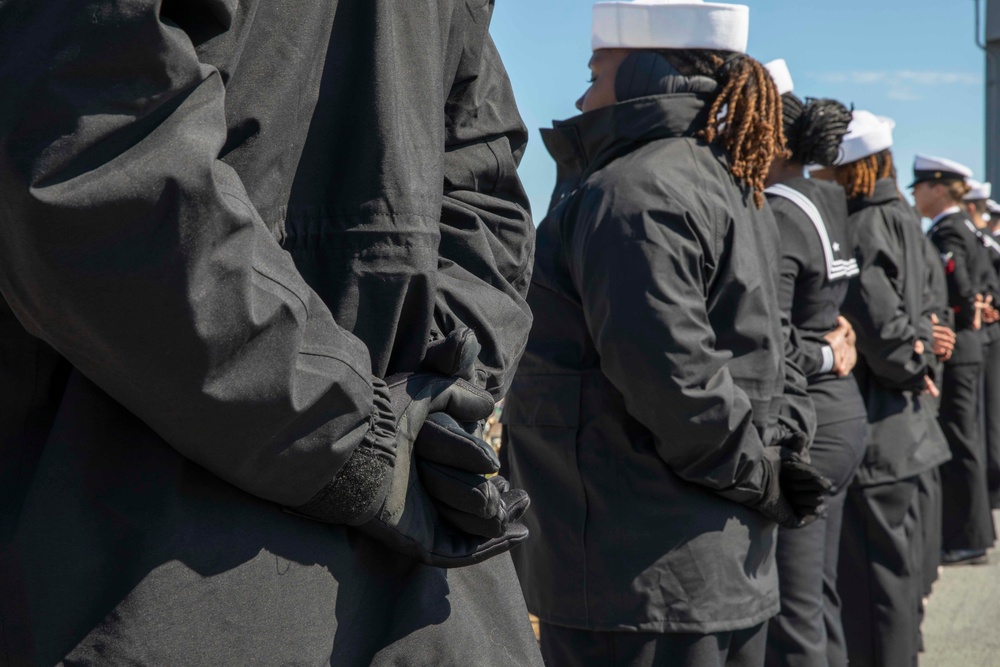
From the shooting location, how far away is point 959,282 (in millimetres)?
8438

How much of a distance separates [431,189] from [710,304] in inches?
70.1

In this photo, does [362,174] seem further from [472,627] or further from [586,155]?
[586,155]

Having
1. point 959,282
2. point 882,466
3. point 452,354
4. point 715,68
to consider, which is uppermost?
point 452,354

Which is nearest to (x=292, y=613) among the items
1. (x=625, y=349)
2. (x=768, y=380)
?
(x=625, y=349)

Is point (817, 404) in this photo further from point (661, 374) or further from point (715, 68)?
point (661, 374)

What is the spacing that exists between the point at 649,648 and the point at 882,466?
2.48m

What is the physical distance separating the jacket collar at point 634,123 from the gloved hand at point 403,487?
178cm

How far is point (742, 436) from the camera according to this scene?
3027 mm

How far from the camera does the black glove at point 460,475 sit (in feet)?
4.77

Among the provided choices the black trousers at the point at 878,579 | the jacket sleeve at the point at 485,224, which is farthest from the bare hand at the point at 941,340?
the jacket sleeve at the point at 485,224

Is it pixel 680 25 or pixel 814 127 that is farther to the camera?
pixel 814 127

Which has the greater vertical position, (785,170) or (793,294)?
(785,170)

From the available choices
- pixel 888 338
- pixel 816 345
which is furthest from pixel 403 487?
pixel 888 338

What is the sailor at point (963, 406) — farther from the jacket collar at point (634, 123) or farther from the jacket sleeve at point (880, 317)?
the jacket collar at point (634, 123)
